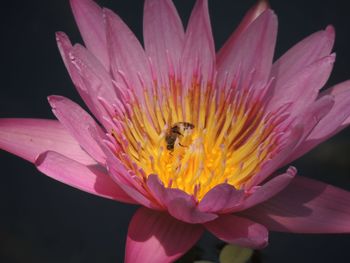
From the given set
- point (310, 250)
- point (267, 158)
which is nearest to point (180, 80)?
point (267, 158)

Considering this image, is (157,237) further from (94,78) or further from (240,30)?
(240,30)

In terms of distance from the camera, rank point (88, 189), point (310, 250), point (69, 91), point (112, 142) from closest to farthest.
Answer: point (88, 189) → point (112, 142) → point (310, 250) → point (69, 91)

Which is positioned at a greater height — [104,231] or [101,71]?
[101,71]

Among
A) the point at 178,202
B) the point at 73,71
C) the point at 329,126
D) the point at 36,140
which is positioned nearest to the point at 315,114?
the point at 329,126

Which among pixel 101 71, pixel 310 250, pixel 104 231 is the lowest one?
pixel 310 250

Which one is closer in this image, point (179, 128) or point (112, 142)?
point (112, 142)

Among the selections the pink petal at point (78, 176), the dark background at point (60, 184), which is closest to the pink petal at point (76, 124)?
the pink petal at point (78, 176)

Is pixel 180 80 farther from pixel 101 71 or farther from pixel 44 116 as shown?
pixel 44 116
